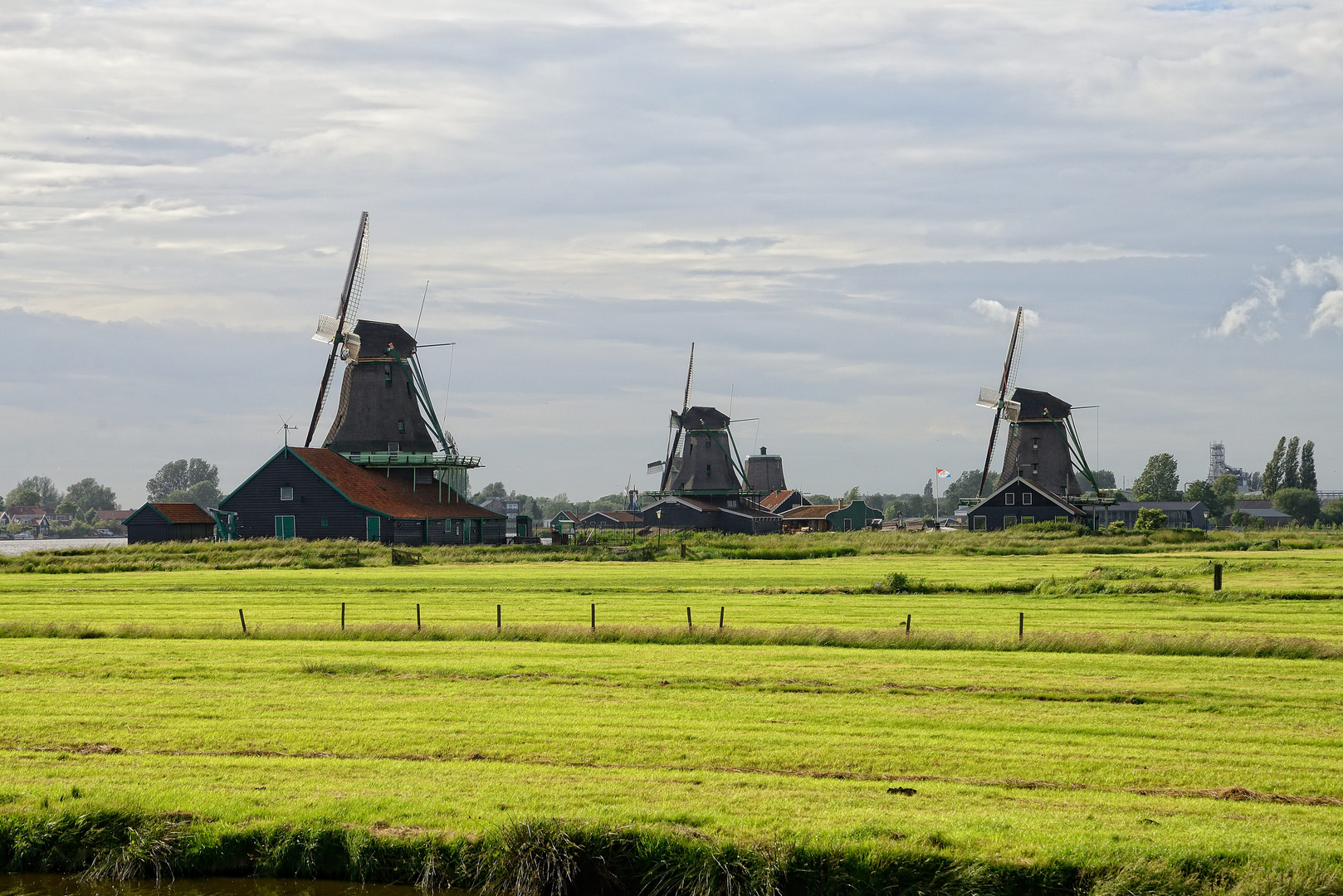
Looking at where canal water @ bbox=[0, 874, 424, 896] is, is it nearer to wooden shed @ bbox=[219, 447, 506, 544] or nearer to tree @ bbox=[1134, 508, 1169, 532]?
wooden shed @ bbox=[219, 447, 506, 544]

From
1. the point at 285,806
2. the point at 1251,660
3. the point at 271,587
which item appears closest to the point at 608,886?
the point at 285,806

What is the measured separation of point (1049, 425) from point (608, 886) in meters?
87.9

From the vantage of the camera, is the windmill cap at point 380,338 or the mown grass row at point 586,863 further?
the windmill cap at point 380,338

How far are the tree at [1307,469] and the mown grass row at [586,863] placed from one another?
6700 inches

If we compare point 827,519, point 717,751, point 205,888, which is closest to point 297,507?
point 717,751


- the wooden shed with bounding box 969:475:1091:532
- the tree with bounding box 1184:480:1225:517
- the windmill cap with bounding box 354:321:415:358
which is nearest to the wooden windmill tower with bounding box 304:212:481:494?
the windmill cap with bounding box 354:321:415:358

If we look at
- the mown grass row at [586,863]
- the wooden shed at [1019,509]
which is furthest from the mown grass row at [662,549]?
the mown grass row at [586,863]

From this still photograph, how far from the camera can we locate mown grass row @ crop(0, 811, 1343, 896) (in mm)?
11070

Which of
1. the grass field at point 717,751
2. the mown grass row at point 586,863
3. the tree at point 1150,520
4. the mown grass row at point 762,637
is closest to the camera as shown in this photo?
the mown grass row at point 586,863

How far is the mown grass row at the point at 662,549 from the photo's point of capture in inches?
2169

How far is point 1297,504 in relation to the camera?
499ft

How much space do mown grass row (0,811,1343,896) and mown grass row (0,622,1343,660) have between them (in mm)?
13150

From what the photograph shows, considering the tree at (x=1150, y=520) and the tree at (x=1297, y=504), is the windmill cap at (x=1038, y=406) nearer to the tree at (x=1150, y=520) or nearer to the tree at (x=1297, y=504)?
the tree at (x=1150, y=520)

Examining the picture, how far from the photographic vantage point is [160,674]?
21219 millimetres
